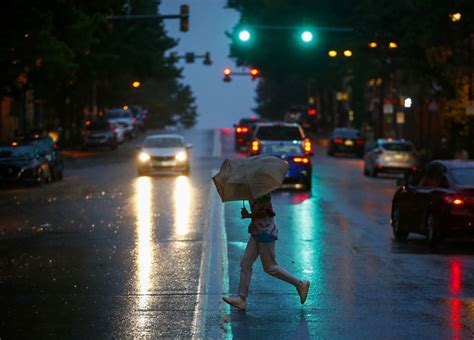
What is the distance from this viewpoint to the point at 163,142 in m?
42.8

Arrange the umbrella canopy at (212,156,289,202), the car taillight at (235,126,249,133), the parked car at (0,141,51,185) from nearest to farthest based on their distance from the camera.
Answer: the umbrella canopy at (212,156,289,202) → the parked car at (0,141,51,185) → the car taillight at (235,126,249,133)

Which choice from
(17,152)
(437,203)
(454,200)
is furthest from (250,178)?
(17,152)

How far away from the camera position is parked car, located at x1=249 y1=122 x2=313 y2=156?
34.3 metres

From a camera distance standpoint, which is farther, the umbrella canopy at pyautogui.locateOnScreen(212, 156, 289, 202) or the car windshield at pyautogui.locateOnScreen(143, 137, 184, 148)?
the car windshield at pyautogui.locateOnScreen(143, 137, 184, 148)

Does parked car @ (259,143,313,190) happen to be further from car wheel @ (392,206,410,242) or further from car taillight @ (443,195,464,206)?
car taillight @ (443,195,464,206)

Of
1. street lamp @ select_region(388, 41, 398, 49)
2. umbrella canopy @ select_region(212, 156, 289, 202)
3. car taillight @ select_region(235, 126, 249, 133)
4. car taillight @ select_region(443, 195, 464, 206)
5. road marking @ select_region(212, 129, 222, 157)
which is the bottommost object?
road marking @ select_region(212, 129, 222, 157)

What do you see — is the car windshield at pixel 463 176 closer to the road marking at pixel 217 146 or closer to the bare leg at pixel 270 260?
the bare leg at pixel 270 260

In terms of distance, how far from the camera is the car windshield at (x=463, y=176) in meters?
17.8

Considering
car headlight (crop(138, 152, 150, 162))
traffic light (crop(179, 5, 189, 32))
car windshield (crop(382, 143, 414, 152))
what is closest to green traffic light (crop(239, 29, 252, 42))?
traffic light (crop(179, 5, 189, 32))

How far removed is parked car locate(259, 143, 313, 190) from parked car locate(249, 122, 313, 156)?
4cm

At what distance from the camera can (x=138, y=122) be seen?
3536 inches

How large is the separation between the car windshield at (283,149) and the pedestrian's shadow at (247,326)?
22466mm

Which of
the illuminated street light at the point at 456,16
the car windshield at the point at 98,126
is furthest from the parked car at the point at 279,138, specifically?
the car windshield at the point at 98,126

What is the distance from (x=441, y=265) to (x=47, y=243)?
6564mm
